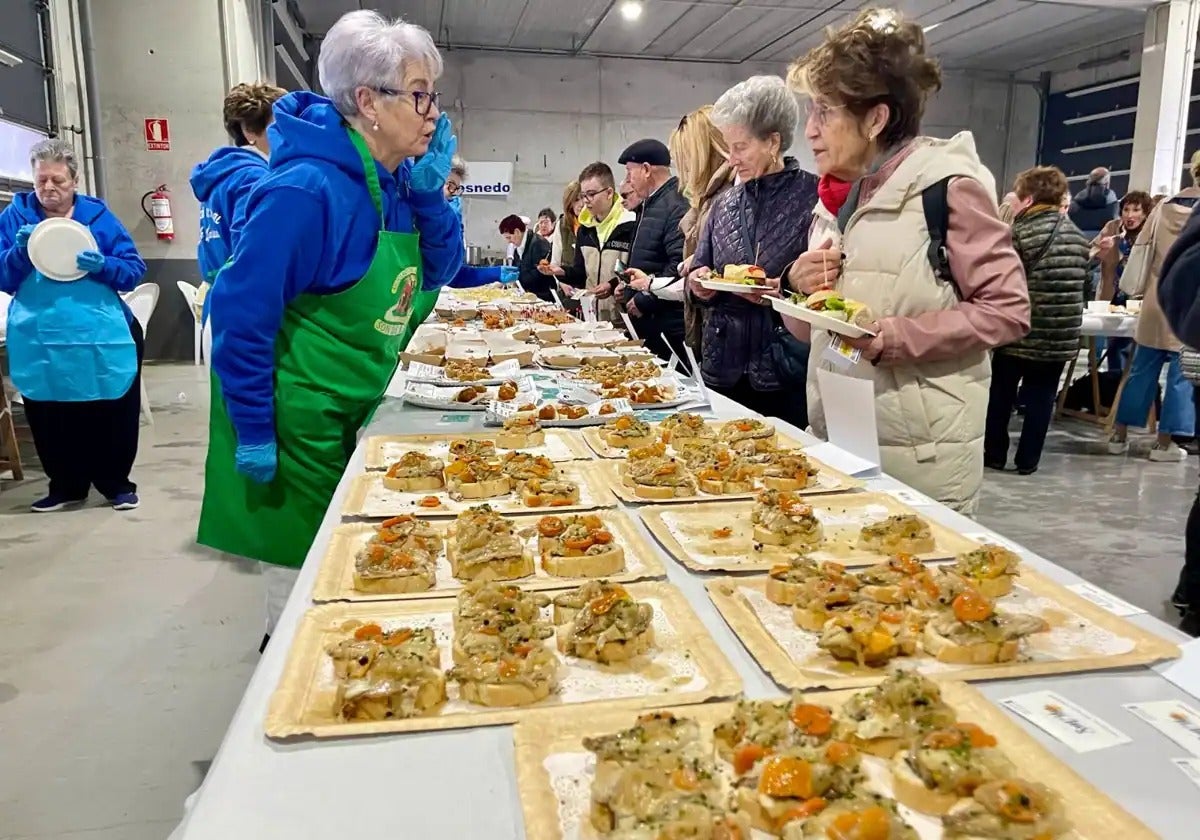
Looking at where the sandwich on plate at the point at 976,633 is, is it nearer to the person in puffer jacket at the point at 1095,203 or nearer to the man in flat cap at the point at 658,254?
the man in flat cap at the point at 658,254

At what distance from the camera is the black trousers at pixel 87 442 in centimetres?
492

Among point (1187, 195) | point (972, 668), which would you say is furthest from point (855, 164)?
point (1187, 195)

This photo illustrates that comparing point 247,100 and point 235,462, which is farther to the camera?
point 247,100

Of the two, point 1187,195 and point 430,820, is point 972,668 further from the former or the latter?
point 1187,195

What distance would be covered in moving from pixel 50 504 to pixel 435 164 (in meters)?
3.75

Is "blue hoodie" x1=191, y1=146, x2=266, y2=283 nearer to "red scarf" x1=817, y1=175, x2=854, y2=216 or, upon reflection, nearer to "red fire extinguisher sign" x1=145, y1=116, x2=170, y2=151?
"red scarf" x1=817, y1=175, x2=854, y2=216

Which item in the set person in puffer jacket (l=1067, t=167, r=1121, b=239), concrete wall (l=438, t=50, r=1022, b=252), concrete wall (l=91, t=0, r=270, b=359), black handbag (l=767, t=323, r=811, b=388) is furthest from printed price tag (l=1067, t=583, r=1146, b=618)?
concrete wall (l=438, t=50, r=1022, b=252)

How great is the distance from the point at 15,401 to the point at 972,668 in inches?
317

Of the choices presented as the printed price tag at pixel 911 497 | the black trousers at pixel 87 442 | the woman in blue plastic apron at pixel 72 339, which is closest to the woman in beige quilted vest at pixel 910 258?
the printed price tag at pixel 911 497

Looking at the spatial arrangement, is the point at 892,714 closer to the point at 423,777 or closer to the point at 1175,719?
the point at 1175,719

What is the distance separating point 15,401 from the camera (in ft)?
23.8

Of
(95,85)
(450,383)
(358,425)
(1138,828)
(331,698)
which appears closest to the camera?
(1138,828)

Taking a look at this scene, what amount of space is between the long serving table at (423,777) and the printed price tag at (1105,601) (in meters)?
0.19

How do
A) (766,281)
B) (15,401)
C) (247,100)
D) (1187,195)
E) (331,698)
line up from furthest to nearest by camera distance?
(15,401), (1187,195), (247,100), (766,281), (331,698)
